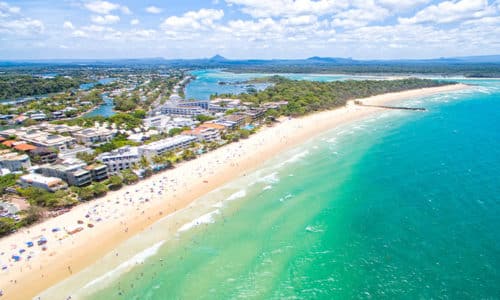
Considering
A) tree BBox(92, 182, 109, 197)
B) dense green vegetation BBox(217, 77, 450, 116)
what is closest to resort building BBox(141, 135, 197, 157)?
tree BBox(92, 182, 109, 197)

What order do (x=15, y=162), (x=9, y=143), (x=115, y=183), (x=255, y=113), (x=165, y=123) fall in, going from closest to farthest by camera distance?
(x=115, y=183) → (x=15, y=162) → (x=9, y=143) → (x=165, y=123) → (x=255, y=113)

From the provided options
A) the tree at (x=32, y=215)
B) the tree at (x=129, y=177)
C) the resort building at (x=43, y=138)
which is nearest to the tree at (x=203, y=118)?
the resort building at (x=43, y=138)

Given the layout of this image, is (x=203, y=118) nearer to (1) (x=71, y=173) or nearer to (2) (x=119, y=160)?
(2) (x=119, y=160)

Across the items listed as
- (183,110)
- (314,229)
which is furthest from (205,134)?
(314,229)

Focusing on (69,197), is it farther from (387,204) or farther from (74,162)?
(387,204)

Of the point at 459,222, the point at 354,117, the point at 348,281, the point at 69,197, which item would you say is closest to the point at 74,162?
the point at 69,197

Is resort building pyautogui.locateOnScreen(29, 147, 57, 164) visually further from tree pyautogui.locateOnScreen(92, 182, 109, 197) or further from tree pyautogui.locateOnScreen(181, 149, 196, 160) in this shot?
tree pyautogui.locateOnScreen(181, 149, 196, 160)
